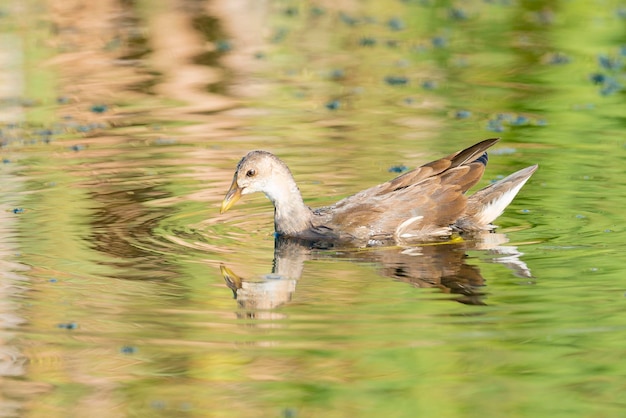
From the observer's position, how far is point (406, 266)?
837 cm

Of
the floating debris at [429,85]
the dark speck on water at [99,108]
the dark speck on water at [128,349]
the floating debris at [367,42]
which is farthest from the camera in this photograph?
the floating debris at [367,42]

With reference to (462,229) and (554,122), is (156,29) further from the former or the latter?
(462,229)

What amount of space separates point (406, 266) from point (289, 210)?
1303 mm

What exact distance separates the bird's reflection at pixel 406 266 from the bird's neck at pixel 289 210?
12cm

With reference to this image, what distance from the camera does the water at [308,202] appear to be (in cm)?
629

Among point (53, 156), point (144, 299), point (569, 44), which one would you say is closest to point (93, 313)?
point (144, 299)

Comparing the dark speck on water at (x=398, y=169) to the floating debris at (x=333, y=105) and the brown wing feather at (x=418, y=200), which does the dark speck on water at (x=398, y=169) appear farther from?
the floating debris at (x=333, y=105)

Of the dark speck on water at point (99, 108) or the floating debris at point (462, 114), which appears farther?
the dark speck on water at point (99, 108)

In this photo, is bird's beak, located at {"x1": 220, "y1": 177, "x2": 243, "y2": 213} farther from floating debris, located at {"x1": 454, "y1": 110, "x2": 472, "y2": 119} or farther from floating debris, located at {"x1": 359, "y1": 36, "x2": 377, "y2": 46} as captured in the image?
floating debris, located at {"x1": 359, "y1": 36, "x2": 377, "y2": 46}

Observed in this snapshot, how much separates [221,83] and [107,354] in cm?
828

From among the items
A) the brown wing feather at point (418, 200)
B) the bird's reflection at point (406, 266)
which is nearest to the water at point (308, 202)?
the bird's reflection at point (406, 266)

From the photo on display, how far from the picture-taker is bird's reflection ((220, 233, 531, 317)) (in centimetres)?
771

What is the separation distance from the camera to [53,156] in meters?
11.8

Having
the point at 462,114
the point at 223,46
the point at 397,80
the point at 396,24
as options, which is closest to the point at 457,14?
the point at 396,24
